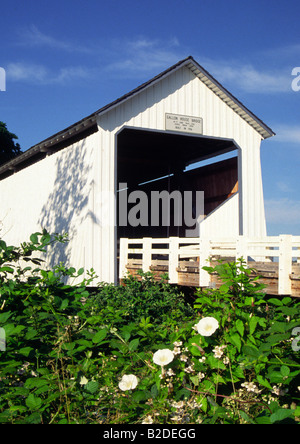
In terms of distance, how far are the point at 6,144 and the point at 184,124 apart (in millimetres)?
27025

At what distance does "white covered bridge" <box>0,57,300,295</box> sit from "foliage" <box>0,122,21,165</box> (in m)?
17.7

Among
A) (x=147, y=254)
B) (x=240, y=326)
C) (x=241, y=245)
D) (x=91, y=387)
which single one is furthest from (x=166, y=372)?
(x=147, y=254)

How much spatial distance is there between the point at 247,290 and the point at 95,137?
10.6 m

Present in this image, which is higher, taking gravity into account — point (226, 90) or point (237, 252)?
point (226, 90)

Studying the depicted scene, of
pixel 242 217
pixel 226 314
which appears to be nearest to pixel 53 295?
pixel 226 314

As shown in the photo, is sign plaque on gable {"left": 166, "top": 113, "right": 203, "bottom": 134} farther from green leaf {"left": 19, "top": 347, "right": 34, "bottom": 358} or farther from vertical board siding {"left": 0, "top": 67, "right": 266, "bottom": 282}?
green leaf {"left": 19, "top": 347, "right": 34, "bottom": 358}

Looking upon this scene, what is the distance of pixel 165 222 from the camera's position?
22.5 m

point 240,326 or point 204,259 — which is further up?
point 204,259

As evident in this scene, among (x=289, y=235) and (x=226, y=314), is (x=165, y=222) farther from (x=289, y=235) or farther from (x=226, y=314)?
(x=226, y=314)

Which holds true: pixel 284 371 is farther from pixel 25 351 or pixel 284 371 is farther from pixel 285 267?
pixel 285 267

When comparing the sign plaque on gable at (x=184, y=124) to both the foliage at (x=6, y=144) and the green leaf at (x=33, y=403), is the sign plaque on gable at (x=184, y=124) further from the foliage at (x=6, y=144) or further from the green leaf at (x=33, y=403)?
the foliage at (x=6, y=144)

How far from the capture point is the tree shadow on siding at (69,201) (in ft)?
45.6

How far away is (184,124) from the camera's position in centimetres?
1498

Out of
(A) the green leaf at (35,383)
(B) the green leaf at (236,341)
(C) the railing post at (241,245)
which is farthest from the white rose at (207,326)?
(C) the railing post at (241,245)
